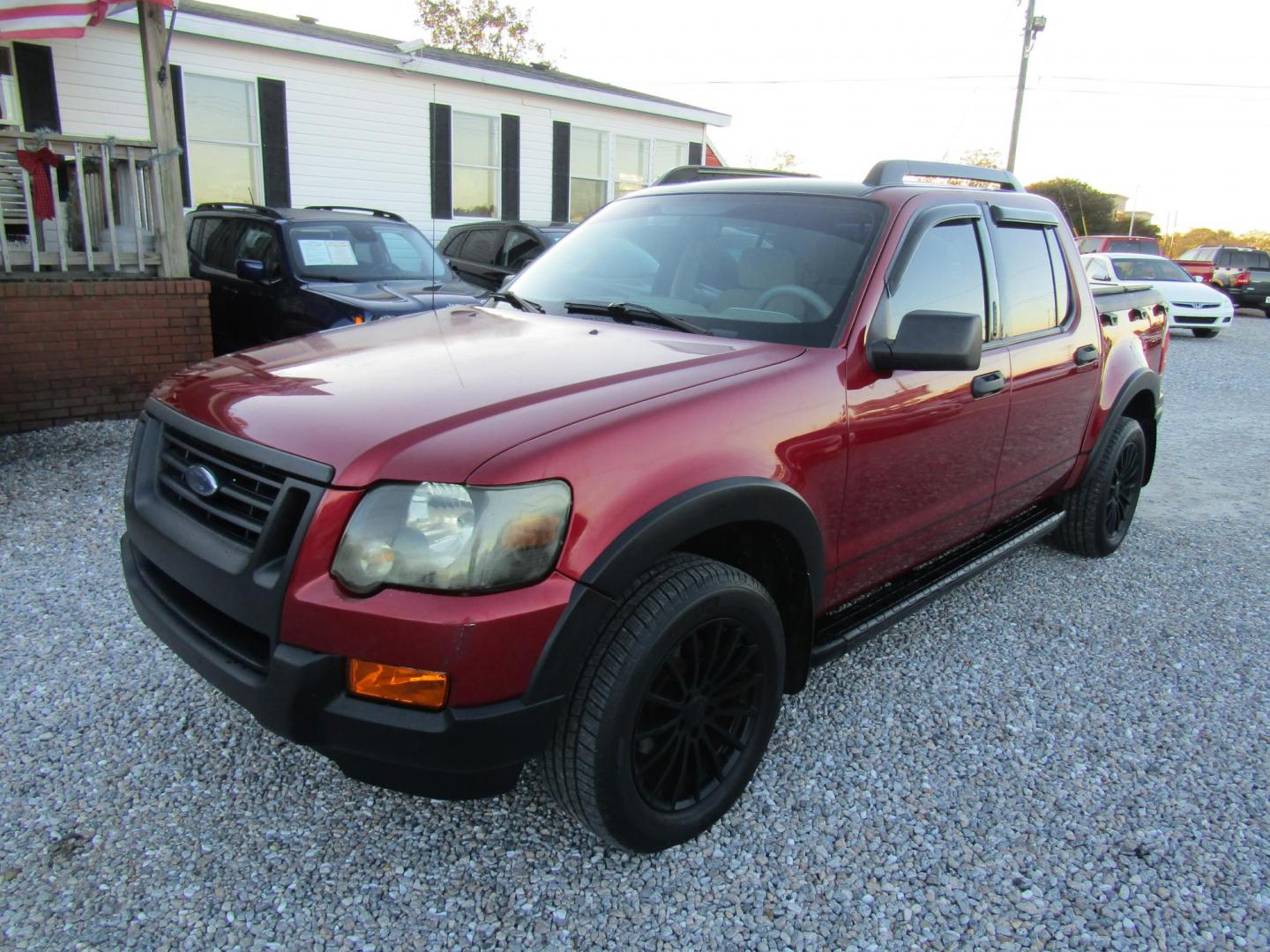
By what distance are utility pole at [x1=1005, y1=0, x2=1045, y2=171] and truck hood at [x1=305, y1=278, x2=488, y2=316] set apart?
2114 cm

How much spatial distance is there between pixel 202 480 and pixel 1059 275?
3569 millimetres

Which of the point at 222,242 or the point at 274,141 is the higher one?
the point at 274,141

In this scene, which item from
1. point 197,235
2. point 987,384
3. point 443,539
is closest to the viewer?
point 443,539

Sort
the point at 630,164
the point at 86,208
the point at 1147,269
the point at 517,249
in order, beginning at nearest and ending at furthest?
the point at 86,208 → the point at 517,249 → the point at 1147,269 → the point at 630,164

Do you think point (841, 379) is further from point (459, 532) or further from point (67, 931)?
point (67, 931)

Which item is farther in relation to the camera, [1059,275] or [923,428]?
[1059,275]

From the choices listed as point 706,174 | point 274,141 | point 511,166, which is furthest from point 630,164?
point 706,174

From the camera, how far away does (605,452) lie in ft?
6.73

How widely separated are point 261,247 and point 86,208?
1496 mm

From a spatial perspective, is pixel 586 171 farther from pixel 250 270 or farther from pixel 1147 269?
pixel 1147 269

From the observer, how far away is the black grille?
82.8 inches

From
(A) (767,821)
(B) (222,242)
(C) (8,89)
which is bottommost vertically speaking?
(A) (767,821)

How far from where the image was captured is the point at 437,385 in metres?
2.34

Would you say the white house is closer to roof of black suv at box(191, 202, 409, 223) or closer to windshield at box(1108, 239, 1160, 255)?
roof of black suv at box(191, 202, 409, 223)
